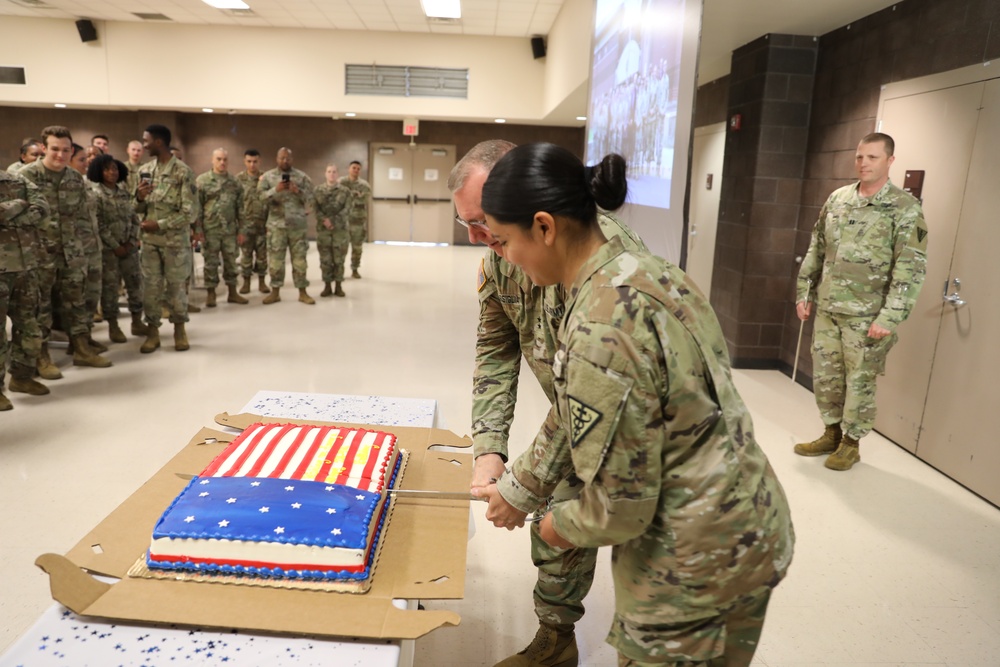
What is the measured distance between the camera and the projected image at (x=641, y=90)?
319 centimetres

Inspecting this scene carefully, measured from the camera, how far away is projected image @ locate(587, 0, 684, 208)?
125 inches

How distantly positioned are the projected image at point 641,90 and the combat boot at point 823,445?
1631 mm

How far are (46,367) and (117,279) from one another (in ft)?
4.07

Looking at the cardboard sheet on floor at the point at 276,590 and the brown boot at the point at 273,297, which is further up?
the cardboard sheet on floor at the point at 276,590

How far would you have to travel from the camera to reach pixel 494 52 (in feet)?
35.0

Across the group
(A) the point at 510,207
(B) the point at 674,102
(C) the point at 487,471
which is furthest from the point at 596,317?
(B) the point at 674,102

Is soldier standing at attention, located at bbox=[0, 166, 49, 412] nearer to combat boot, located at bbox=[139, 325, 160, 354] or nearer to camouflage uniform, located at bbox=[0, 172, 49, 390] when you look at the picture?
camouflage uniform, located at bbox=[0, 172, 49, 390]

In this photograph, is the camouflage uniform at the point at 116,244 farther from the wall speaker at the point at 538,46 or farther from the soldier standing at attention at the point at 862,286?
the wall speaker at the point at 538,46

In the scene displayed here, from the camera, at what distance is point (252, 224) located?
8148 millimetres

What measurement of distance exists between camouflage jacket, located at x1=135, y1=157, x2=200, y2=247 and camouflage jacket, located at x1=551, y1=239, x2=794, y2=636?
5014 millimetres

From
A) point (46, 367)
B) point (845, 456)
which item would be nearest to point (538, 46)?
point (46, 367)

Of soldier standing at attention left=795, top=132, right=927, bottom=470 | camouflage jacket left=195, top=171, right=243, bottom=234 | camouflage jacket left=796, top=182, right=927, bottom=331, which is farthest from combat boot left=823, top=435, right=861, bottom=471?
camouflage jacket left=195, top=171, right=243, bottom=234

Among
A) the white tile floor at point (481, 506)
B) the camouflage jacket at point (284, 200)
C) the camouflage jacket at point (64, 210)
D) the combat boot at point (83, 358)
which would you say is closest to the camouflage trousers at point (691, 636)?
the white tile floor at point (481, 506)

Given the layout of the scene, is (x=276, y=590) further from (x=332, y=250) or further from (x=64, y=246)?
(x=332, y=250)
